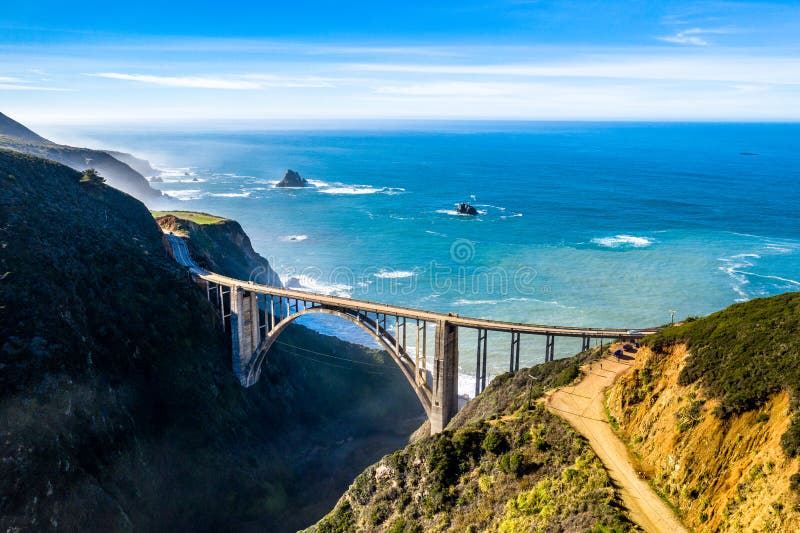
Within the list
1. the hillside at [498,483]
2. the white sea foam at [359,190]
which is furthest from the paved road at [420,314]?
the white sea foam at [359,190]

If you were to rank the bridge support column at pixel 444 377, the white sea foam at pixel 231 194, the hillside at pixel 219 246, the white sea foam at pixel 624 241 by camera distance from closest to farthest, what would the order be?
the bridge support column at pixel 444 377
the hillside at pixel 219 246
the white sea foam at pixel 624 241
the white sea foam at pixel 231 194

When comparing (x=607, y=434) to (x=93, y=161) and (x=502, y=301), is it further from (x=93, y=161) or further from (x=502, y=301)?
(x=93, y=161)

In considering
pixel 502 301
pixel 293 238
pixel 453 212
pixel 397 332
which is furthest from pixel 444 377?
pixel 453 212

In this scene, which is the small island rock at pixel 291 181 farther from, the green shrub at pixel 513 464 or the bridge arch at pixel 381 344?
the green shrub at pixel 513 464

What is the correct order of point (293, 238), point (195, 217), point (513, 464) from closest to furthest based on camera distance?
point (513, 464), point (195, 217), point (293, 238)

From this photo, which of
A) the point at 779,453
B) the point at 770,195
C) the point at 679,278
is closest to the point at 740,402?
the point at 779,453

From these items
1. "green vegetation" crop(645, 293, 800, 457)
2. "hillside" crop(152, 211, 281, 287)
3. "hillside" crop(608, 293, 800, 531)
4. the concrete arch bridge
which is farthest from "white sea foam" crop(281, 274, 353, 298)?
"green vegetation" crop(645, 293, 800, 457)

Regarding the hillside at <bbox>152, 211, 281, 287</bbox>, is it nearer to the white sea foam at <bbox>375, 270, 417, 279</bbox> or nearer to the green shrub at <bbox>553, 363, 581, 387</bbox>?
the white sea foam at <bbox>375, 270, 417, 279</bbox>
